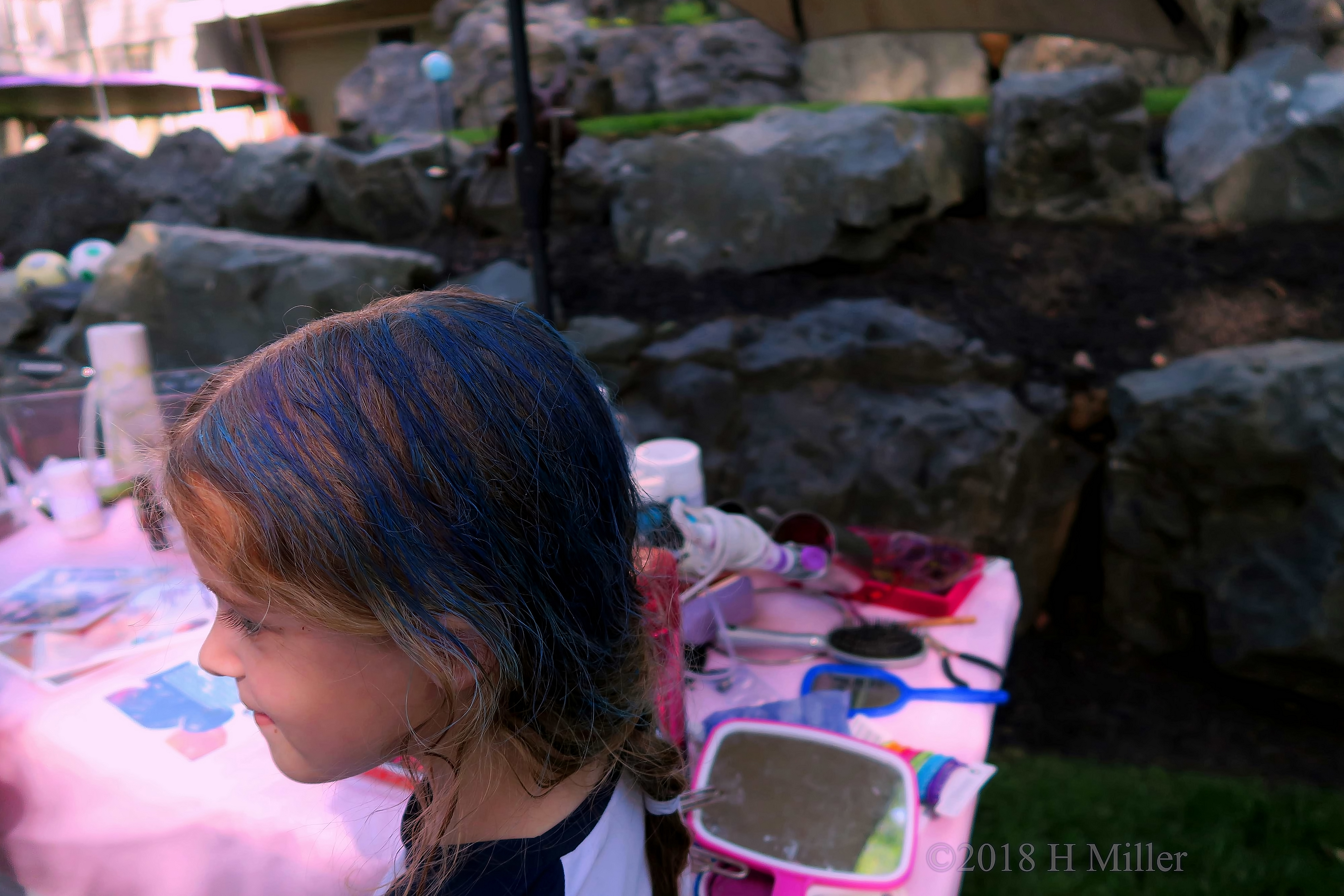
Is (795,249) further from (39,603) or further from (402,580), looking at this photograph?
(402,580)

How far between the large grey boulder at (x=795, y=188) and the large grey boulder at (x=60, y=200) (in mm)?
5207

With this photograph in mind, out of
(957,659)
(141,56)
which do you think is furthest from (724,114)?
(141,56)

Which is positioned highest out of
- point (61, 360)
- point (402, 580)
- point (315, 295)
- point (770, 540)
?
point (402, 580)

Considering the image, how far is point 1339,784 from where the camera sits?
2559mm

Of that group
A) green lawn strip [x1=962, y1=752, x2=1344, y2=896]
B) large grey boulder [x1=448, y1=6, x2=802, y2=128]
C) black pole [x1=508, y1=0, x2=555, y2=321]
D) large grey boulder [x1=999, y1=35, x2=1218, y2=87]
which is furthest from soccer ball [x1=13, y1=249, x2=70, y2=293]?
large grey boulder [x1=999, y1=35, x2=1218, y2=87]

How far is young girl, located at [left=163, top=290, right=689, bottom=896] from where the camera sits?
55 centimetres

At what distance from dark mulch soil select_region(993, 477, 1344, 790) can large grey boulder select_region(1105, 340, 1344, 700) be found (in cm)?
11

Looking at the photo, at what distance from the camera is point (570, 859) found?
670mm

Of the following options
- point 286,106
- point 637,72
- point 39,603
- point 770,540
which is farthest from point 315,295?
point 286,106

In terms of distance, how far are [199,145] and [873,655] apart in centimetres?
840

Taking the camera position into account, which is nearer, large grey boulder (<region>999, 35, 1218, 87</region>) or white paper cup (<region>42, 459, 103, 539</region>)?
white paper cup (<region>42, 459, 103, 539</region>)

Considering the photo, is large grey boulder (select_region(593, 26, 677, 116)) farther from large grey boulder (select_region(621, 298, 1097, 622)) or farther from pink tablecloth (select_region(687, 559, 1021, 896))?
pink tablecloth (select_region(687, 559, 1021, 896))

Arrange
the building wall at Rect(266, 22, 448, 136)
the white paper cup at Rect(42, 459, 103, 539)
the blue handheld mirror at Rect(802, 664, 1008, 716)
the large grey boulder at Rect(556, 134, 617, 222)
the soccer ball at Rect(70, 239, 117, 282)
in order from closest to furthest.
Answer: the blue handheld mirror at Rect(802, 664, 1008, 716), the white paper cup at Rect(42, 459, 103, 539), the large grey boulder at Rect(556, 134, 617, 222), the soccer ball at Rect(70, 239, 117, 282), the building wall at Rect(266, 22, 448, 136)

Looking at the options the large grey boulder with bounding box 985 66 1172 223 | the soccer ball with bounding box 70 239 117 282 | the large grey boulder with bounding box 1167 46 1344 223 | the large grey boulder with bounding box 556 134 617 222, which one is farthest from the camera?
the soccer ball with bounding box 70 239 117 282
